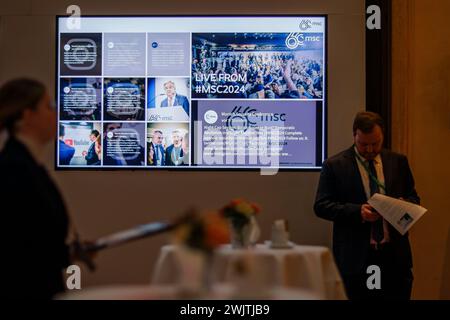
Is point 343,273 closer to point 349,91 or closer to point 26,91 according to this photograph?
point 349,91

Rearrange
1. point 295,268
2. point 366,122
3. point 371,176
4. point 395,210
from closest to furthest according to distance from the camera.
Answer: point 295,268 → point 395,210 → point 366,122 → point 371,176

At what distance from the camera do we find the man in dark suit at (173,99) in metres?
5.22

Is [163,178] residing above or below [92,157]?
below

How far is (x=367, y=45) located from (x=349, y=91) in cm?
43

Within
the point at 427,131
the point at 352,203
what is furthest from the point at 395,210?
the point at 427,131

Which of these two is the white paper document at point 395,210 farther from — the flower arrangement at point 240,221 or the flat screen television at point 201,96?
the flat screen television at point 201,96

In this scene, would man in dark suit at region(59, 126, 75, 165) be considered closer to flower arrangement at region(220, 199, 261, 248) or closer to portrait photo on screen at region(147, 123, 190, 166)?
portrait photo on screen at region(147, 123, 190, 166)

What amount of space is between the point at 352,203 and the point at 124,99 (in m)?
2.03

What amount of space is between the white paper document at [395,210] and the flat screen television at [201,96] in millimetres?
1071

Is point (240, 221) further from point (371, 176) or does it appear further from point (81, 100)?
point (81, 100)

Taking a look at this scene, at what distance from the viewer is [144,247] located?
530 centimetres

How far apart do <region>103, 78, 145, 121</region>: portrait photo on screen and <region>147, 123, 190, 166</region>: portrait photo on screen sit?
17cm

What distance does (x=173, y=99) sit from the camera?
5.23m

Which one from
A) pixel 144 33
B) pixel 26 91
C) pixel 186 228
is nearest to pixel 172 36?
pixel 144 33
